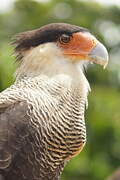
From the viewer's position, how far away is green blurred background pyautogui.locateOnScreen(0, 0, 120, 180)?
9.72 m

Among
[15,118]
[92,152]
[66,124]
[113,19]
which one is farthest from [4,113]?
[113,19]

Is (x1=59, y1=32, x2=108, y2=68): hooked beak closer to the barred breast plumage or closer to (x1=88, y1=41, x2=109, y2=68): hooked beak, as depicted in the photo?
(x1=88, y1=41, x2=109, y2=68): hooked beak

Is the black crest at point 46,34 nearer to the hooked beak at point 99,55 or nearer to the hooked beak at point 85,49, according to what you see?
the hooked beak at point 85,49

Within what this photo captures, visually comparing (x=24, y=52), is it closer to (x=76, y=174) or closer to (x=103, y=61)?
(x=103, y=61)

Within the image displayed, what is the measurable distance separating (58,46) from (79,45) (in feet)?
0.47

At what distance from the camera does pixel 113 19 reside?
12.4 metres

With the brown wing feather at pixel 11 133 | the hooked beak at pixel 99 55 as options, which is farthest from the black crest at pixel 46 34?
the brown wing feather at pixel 11 133

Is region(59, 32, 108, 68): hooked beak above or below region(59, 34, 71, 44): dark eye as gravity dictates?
below

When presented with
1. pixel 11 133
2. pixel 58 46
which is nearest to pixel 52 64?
pixel 58 46

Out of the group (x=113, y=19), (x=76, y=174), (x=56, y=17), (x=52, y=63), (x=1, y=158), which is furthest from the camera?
(x=113, y=19)

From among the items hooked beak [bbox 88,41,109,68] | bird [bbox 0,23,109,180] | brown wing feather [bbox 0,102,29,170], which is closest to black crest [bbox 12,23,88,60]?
bird [bbox 0,23,109,180]

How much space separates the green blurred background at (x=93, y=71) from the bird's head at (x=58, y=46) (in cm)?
267

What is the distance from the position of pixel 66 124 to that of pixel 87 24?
6.41m

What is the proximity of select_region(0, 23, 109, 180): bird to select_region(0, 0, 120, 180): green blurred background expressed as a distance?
8.89ft
